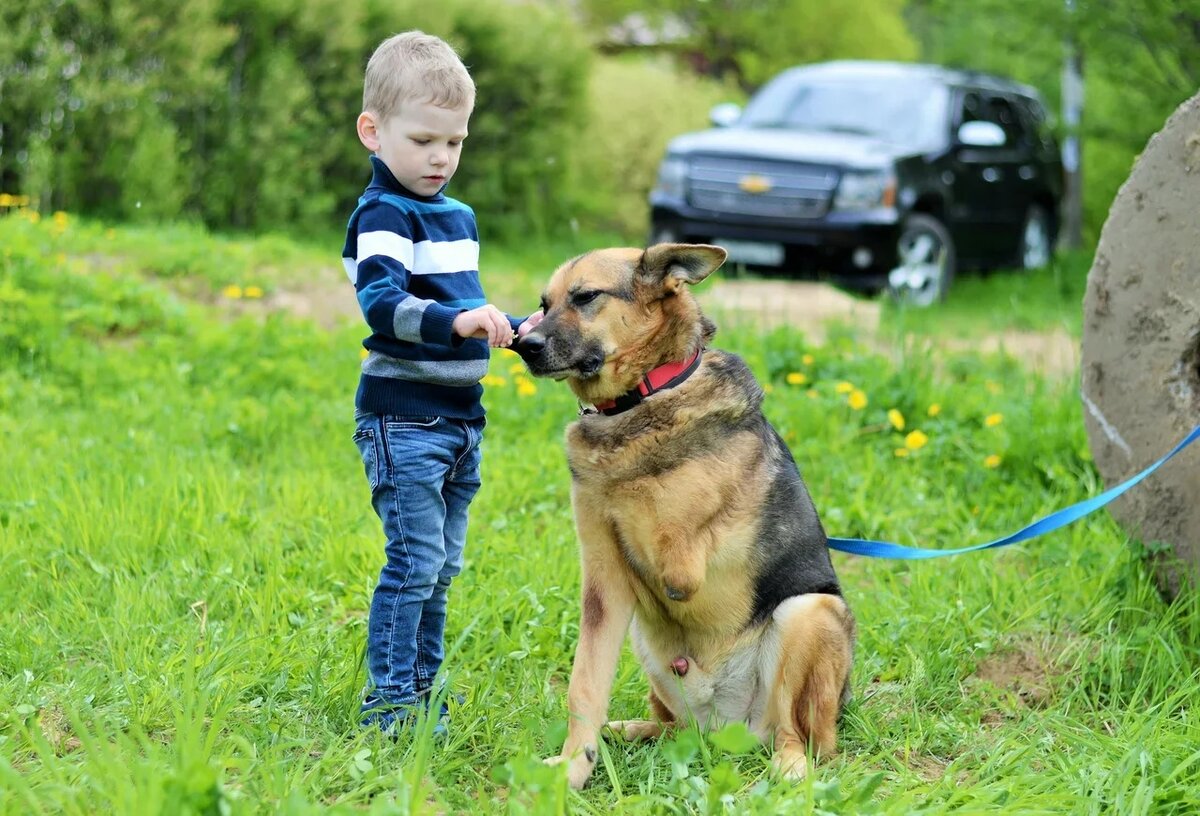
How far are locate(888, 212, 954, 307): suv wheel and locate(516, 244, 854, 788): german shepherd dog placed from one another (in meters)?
7.23

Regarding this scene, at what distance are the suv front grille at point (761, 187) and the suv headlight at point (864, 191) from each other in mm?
99

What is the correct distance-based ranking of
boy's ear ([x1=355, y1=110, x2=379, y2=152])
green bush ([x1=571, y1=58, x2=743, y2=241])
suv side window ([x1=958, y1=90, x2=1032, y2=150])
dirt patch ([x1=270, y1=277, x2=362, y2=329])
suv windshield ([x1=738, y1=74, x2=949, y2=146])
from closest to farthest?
boy's ear ([x1=355, y1=110, x2=379, y2=152]), dirt patch ([x1=270, y1=277, x2=362, y2=329]), suv windshield ([x1=738, y1=74, x2=949, y2=146]), suv side window ([x1=958, y1=90, x2=1032, y2=150]), green bush ([x1=571, y1=58, x2=743, y2=241])

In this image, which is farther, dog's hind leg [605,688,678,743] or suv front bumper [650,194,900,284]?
suv front bumper [650,194,900,284]

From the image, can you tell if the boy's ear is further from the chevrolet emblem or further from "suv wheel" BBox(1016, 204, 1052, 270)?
"suv wheel" BBox(1016, 204, 1052, 270)

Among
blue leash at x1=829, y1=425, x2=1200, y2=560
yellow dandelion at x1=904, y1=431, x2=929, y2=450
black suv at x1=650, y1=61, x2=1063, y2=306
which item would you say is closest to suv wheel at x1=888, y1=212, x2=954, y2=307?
black suv at x1=650, y1=61, x2=1063, y2=306

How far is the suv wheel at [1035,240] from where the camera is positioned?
13266 mm

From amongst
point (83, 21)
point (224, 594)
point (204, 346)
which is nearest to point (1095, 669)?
point (224, 594)

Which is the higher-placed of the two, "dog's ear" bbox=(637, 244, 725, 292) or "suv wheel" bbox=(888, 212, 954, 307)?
"dog's ear" bbox=(637, 244, 725, 292)

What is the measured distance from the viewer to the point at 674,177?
36.0 feet

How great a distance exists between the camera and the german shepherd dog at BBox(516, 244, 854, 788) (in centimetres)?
317

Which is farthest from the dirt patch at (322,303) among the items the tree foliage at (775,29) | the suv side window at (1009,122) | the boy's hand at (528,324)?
the tree foliage at (775,29)

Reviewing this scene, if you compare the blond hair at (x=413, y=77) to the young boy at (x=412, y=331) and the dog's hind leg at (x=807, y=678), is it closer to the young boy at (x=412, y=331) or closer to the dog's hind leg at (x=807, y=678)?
the young boy at (x=412, y=331)

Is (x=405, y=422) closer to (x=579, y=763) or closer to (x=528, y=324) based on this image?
(x=528, y=324)

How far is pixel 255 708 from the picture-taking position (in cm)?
329
